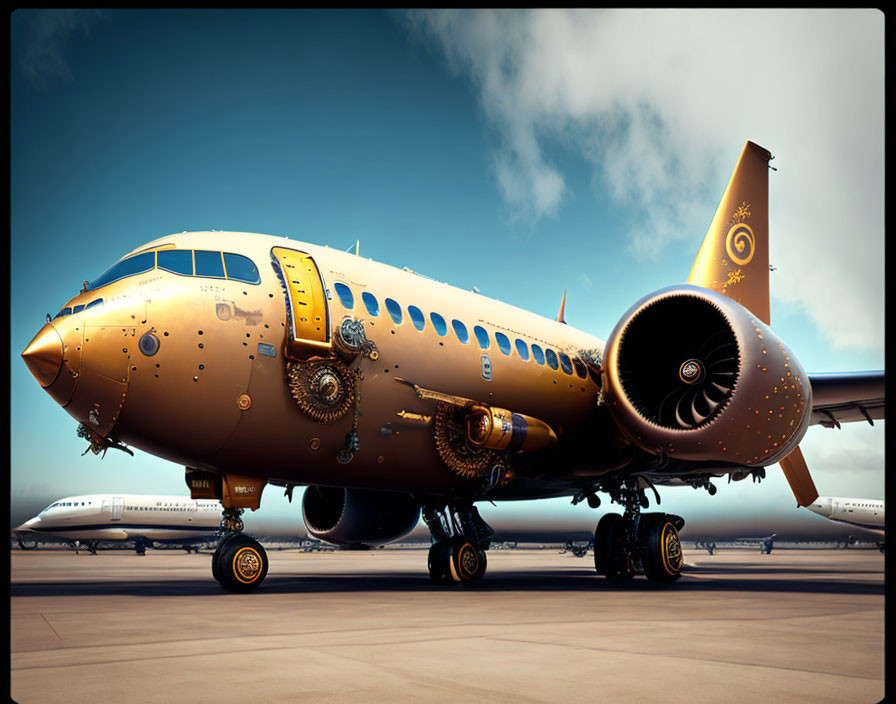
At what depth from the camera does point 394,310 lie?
44.7 ft

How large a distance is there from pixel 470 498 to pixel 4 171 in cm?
1275

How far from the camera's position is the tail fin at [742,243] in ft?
63.6

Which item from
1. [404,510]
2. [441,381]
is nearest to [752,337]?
[441,381]

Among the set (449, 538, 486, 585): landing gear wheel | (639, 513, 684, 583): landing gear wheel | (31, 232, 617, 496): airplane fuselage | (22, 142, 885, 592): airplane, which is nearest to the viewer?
(31, 232, 617, 496): airplane fuselage

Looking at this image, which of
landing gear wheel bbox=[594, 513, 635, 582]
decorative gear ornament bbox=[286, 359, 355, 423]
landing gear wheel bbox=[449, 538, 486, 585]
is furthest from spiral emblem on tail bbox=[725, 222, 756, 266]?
decorative gear ornament bbox=[286, 359, 355, 423]

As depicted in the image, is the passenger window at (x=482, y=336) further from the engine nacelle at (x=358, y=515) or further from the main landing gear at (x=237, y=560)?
the main landing gear at (x=237, y=560)

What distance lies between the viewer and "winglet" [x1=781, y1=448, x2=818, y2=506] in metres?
19.1

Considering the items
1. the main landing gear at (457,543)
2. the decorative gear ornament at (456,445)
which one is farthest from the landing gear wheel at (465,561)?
the decorative gear ornament at (456,445)

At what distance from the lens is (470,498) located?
54.2 feet

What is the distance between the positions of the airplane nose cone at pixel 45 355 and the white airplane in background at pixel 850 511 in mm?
58100

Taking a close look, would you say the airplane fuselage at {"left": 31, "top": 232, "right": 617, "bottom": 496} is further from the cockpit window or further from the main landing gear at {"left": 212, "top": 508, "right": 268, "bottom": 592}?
the main landing gear at {"left": 212, "top": 508, "right": 268, "bottom": 592}

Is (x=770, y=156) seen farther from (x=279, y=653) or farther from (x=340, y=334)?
(x=279, y=653)

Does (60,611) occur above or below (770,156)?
below

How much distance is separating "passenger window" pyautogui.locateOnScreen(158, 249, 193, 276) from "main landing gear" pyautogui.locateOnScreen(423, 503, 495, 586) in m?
7.41
